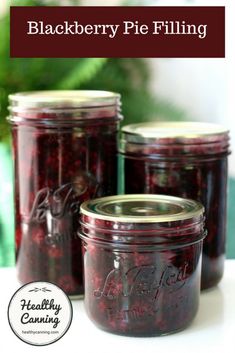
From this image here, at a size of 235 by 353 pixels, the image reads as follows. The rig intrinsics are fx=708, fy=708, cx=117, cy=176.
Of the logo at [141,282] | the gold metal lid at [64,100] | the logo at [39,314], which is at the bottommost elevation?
the logo at [39,314]

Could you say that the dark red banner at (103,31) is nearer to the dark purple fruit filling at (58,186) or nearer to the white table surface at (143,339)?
the dark purple fruit filling at (58,186)

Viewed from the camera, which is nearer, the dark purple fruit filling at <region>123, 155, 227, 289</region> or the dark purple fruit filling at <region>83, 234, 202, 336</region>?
the dark purple fruit filling at <region>83, 234, 202, 336</region>

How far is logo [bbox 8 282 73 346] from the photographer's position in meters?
0.78

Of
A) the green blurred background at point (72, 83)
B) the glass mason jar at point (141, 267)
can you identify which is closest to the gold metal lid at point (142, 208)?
the glass mason jar at point (141, 267)

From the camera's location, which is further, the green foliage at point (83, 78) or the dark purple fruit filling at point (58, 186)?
the green foliage at point (83, 78)

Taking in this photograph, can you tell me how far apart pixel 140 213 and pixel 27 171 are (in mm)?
171

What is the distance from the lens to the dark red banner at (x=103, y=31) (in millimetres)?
918

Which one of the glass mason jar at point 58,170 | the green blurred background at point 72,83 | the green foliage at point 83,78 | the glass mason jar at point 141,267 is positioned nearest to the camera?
the glass mason jar at point 141,267

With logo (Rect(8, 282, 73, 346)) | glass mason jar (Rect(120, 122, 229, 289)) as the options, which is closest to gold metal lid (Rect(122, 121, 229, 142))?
glass mason jar (Rect(120, 122, 229, 289))

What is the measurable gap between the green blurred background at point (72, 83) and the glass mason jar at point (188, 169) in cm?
43

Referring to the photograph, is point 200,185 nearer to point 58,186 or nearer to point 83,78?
point 58,186

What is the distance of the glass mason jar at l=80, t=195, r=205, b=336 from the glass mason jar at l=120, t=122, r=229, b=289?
0.31 feet

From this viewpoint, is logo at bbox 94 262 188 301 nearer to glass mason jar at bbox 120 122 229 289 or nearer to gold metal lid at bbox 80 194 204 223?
gold metal lid at bbox 80 194 204 223

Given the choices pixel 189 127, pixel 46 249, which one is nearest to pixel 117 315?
pixel 46 249
